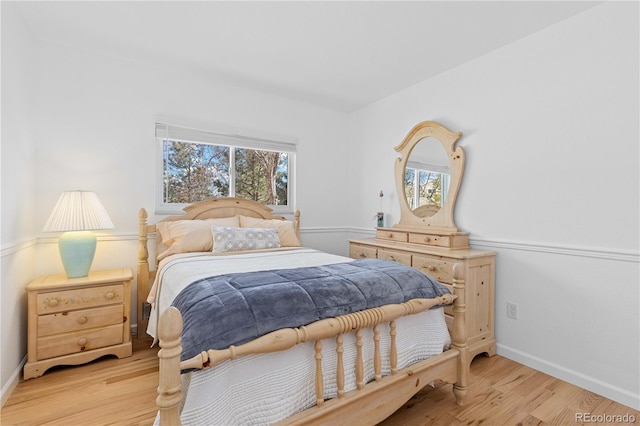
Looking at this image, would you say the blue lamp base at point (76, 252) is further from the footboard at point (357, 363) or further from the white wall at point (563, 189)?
the white wall at point (563, 189)

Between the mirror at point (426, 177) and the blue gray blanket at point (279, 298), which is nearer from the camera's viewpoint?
the blue gray blanket at point (279, 298)

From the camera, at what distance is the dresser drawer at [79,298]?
217 centimetres

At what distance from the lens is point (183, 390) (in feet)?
3.91

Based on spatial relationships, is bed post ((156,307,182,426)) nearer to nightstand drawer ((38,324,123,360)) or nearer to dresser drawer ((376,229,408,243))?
nightstand drawer ((38,324,123,360))

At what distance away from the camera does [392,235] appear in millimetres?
3219

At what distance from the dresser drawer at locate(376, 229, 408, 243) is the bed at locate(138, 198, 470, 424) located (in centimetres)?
110

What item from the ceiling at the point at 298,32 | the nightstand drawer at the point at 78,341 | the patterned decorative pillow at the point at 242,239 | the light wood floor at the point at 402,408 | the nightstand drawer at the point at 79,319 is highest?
the ceiling at the point at 298,32

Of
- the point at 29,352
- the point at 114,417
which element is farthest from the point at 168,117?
the point at 114,417

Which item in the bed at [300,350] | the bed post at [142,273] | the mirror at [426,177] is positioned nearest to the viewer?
the bed at [300,350]

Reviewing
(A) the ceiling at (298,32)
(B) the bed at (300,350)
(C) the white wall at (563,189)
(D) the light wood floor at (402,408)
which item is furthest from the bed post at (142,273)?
(C) the white wall at (563,189)

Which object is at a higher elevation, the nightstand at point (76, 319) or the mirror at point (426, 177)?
the mirror at point (426, 177)

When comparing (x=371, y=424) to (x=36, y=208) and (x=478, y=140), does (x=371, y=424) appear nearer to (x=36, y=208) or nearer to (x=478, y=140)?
(x=478, y=140)

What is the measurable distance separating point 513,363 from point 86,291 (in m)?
3.26

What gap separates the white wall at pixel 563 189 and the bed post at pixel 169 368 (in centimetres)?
249
